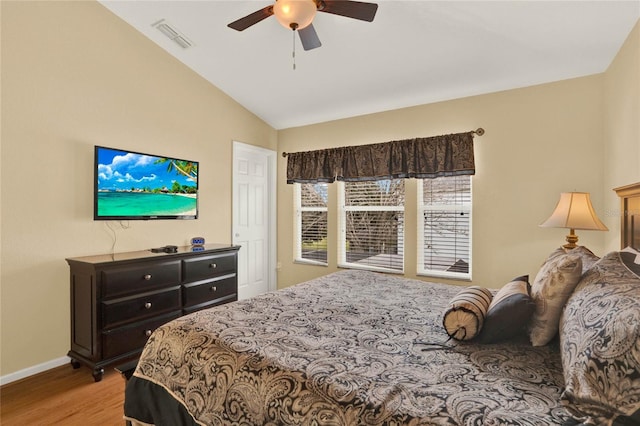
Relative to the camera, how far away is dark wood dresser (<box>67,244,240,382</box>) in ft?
8.54

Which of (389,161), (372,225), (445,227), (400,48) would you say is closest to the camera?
(400,48)

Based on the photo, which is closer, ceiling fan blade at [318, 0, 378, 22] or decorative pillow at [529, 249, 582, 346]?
decorative pillow at [529, 249, 582, 346]

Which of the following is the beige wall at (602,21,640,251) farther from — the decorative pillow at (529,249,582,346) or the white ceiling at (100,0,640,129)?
the decorative pillow at (529,249,582,346)

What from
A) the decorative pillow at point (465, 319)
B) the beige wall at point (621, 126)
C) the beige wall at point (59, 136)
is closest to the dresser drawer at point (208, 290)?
the beige wall at point (59, 136)

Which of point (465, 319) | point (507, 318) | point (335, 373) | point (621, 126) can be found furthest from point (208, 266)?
point (621, 126)

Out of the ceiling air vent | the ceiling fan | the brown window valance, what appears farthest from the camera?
the brown window valance

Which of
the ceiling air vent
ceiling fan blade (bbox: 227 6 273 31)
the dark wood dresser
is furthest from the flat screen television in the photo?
ceiling fan blade (bbox: 227 6 273 31)

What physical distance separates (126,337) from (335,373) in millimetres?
2322

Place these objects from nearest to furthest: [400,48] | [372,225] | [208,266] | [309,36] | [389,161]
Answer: [309,36] < [400,48] < [208,266] < [389,161] < [372,225]

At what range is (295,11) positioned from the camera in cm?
204

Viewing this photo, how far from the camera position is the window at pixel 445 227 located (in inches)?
145

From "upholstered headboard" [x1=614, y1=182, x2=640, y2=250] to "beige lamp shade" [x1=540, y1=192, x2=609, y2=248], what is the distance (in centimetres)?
25

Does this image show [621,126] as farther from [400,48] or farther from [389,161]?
[389,161]

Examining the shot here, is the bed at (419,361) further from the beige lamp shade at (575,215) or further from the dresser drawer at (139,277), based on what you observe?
the dresser drawer at (139,277)
